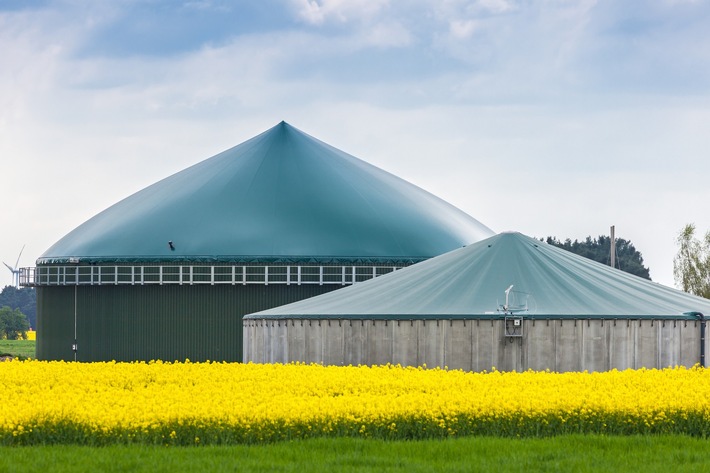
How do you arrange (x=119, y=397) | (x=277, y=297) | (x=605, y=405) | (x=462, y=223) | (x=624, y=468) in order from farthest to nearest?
(x=462, y=223) → (x=277, y=297) → (x=119, y=397) → (x=605, y=405) → (x=624, y=468)

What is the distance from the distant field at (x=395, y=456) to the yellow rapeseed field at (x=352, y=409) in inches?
32.7

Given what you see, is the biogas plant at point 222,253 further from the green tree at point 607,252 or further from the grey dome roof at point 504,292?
the green tree at point 607,252

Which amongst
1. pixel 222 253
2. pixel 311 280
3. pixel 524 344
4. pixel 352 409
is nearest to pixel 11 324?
pixel 222 253

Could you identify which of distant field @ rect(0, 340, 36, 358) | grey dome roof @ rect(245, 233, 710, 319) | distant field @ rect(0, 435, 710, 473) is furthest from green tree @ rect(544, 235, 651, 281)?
distant field @ rect(0, 435, 710, 473)

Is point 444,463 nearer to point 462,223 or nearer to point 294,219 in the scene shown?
point 294,219

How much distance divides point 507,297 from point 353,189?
31.0 meters

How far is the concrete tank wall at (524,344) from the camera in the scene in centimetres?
3744

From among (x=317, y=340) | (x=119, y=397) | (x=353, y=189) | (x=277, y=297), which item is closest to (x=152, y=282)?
(x=277, y=297)

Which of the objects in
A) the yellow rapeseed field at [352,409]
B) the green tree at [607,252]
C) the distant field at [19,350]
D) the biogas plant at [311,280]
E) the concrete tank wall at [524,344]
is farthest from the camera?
the green tree at [607,252]

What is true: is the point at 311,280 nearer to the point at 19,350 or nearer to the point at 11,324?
the point at 19,350

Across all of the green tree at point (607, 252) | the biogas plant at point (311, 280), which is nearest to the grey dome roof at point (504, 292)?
the biogas plant at point (311, 280)

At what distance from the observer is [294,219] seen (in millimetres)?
65000

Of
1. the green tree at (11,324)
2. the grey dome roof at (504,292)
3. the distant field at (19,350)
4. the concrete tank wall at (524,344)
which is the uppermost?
the grey dome roof at (504,292)

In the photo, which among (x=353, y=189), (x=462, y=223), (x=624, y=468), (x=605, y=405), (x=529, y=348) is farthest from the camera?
(x=462, y=223)
